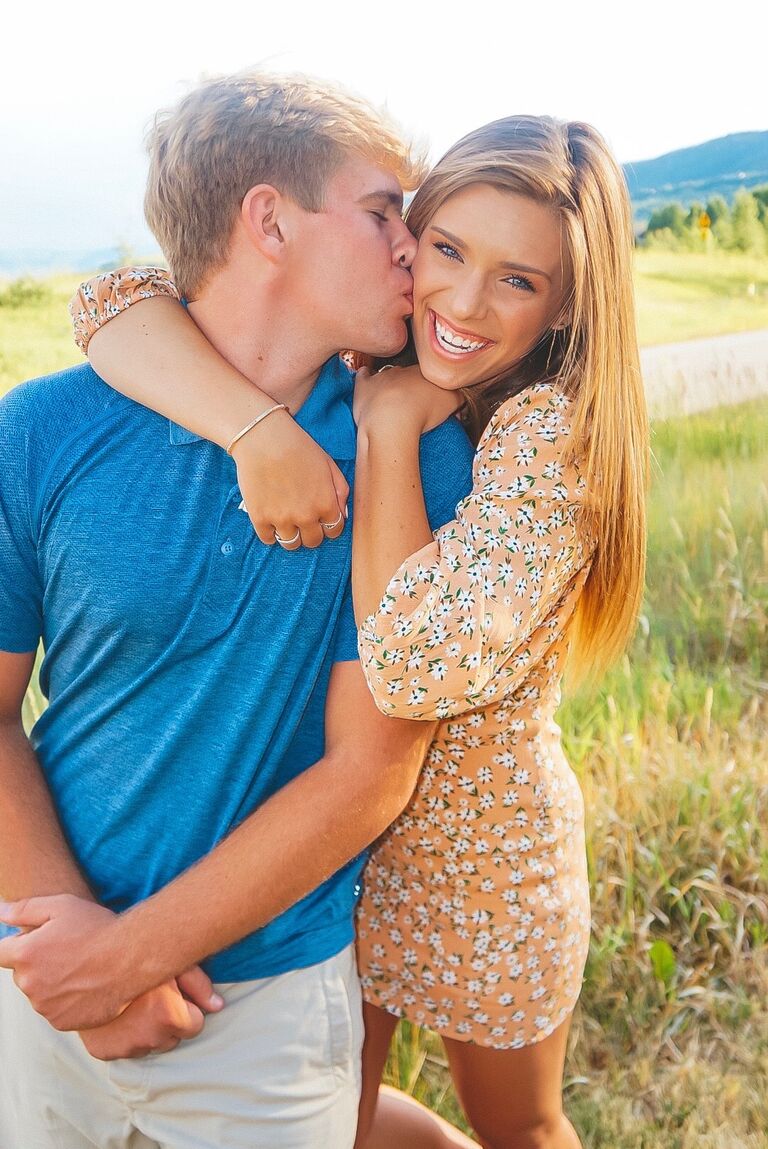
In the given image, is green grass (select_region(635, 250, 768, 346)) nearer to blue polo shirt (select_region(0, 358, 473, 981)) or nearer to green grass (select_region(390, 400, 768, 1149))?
green grass (select_region(390, 400, 768, 1149))

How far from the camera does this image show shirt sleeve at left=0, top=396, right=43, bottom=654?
1524 mm

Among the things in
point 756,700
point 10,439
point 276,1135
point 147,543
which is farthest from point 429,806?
point 756,700

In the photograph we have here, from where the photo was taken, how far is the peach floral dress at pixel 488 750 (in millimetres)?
1493

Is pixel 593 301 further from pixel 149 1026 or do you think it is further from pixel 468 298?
pixel 149 1026

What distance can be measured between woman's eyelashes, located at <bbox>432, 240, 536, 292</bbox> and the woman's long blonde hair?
7 cm

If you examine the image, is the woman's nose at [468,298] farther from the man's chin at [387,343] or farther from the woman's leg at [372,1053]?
the woman's leg at [372,1053]

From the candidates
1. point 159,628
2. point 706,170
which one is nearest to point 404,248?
point 159,628

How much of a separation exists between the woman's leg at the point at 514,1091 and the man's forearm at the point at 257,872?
59 centimetres

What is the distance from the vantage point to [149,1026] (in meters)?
1.48

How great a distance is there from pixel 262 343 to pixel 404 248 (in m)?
0.27

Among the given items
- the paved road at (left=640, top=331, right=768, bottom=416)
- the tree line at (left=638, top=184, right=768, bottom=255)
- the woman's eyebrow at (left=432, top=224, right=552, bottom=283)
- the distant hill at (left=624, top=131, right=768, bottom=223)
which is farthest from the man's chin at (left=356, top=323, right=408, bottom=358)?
the distant hill at (left=624, top=131, right=768, bottom=223)

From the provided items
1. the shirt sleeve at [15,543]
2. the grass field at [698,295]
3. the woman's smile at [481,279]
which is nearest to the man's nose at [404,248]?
the woman's smile at [481,279]

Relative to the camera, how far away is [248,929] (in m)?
1.50

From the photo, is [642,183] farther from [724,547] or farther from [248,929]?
[248,929]
